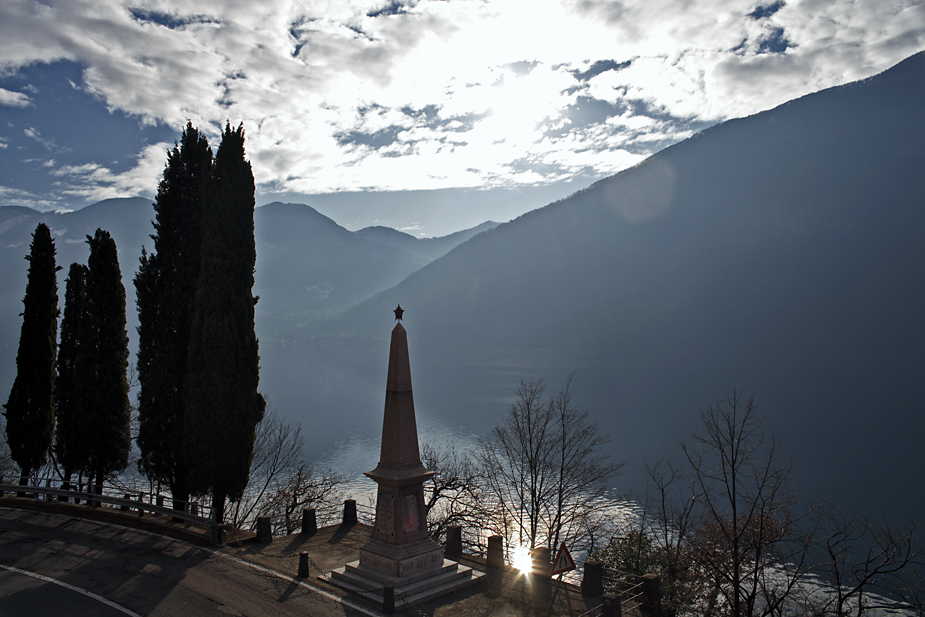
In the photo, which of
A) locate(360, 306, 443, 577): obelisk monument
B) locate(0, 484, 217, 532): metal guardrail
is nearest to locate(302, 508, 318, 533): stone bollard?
locate(0, 484, 217, 532): metal guardrail

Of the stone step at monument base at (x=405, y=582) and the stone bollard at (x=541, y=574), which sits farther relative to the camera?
the stone bollard at (x=541, y=574)

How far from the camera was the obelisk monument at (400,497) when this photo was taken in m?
11.4

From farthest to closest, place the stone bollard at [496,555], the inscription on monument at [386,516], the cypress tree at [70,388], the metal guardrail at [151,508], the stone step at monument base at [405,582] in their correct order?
the cypress tree at [70,388] < the metal guardrail at [151,508] < the stone bollard at [496,555] < the inscription on monument at [386,516] < the stone step at monument base at [405,582]

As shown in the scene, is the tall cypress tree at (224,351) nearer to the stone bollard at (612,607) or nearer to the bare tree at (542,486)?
the bare tree at (542,486)

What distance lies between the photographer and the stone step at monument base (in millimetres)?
10665

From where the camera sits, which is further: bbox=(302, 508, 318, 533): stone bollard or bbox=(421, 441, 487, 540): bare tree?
bbox=(421, 441, 487, 540): bare tree

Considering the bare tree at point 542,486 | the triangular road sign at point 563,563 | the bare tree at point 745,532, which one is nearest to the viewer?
the triangular road sign at point 563,563

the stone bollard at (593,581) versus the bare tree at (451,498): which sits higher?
the stone bollard at (593,581)

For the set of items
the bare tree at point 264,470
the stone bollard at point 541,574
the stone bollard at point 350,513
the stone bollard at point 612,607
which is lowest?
the bare tree at point 264,470

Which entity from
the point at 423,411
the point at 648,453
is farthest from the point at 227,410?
the point at 423,411

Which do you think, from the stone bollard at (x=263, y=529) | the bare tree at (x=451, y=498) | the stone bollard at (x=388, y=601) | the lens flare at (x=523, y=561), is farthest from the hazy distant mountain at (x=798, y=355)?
the stone bollard at (x=388, y=601)

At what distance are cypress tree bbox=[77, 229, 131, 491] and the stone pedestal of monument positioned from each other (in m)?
10.7

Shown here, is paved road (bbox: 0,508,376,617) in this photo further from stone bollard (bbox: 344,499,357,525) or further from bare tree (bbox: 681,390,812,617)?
bare tree (bbox: 681,390,812,617)

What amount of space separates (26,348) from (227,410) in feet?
35.0
